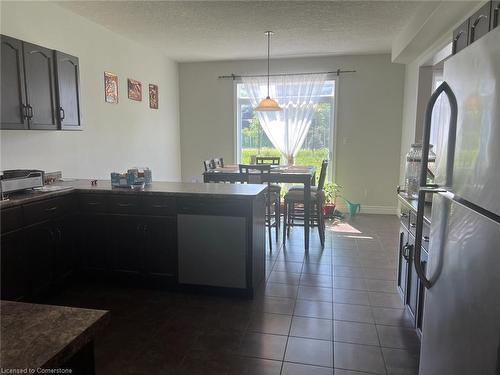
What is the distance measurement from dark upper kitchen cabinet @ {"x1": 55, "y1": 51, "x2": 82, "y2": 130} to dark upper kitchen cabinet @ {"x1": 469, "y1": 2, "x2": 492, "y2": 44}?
2973 mm

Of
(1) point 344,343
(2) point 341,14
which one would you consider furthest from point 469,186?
(2) point 341,14

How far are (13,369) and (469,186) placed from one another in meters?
1.28

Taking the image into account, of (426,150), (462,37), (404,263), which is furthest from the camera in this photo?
(404,263)

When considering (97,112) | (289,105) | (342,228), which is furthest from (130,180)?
(289,105)

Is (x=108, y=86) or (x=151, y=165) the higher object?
(x=108, y=86)

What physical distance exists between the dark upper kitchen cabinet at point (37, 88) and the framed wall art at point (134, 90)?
163cm

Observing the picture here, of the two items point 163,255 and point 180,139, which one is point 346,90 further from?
point 163,255

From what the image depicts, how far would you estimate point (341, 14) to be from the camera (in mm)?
3898

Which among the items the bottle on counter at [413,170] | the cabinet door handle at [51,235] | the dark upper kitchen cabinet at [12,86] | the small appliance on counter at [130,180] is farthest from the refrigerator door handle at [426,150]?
the dark upper kitchen cabinet at [12,86]

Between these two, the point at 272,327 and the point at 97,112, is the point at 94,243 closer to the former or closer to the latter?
the point at 272,327

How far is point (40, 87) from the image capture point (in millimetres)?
2916

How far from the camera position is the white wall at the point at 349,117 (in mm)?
5859

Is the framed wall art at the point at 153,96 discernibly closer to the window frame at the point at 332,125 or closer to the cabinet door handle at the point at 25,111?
the window frame at the point at 332,125

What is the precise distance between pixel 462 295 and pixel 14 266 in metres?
2.60
